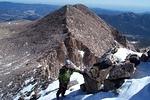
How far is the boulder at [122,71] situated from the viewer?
29422 millimetres

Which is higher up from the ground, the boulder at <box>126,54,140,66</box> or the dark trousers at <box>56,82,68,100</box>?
the boulder at <box>126,54,140,66</box>

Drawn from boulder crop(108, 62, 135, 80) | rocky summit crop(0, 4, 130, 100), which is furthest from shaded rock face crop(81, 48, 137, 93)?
rocky summit crop(0, 4, 130, 100)

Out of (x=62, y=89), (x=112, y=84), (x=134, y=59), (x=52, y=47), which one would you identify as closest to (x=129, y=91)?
(x=112, y=84)

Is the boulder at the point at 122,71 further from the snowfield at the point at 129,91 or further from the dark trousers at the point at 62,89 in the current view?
the dark trousers at the point at 62,89

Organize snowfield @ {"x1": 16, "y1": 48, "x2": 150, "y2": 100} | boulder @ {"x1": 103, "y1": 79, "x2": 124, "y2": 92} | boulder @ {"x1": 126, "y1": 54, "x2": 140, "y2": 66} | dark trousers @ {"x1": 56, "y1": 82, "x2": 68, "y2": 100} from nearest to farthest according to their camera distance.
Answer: snowfield @ {"x1": 16, "y1": 48, "x2": 150, "y2": 100}, boulder @ {"x1": 103, "y1": 79, "x2": 124, "y2": 92}, dark trousers @ {"x1": 56, "y1": 82, "x2": 68, "y2": 100}, boulder @ {"x1": 126, "y1": 54, "x2": 140, "y2": 66}

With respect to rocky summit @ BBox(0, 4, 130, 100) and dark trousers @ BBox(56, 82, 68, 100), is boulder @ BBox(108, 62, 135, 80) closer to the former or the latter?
dark trousers @ BBox(56, 82, 68, 100)

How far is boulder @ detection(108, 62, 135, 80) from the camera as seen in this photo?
1158 inches

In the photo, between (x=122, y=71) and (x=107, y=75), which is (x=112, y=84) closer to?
(x=122, y=71)

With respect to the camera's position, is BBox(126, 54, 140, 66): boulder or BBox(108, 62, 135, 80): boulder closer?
BBox(108, 62, 135, 80): boulder

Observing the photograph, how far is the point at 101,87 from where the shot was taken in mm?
30297

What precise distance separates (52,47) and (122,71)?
92.7 feet

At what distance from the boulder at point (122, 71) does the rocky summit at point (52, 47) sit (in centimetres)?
1022

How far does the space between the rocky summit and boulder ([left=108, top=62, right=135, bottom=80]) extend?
10218 millimetres

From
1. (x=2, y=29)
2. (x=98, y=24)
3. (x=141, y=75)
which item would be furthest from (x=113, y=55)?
(x=2, y=29)
